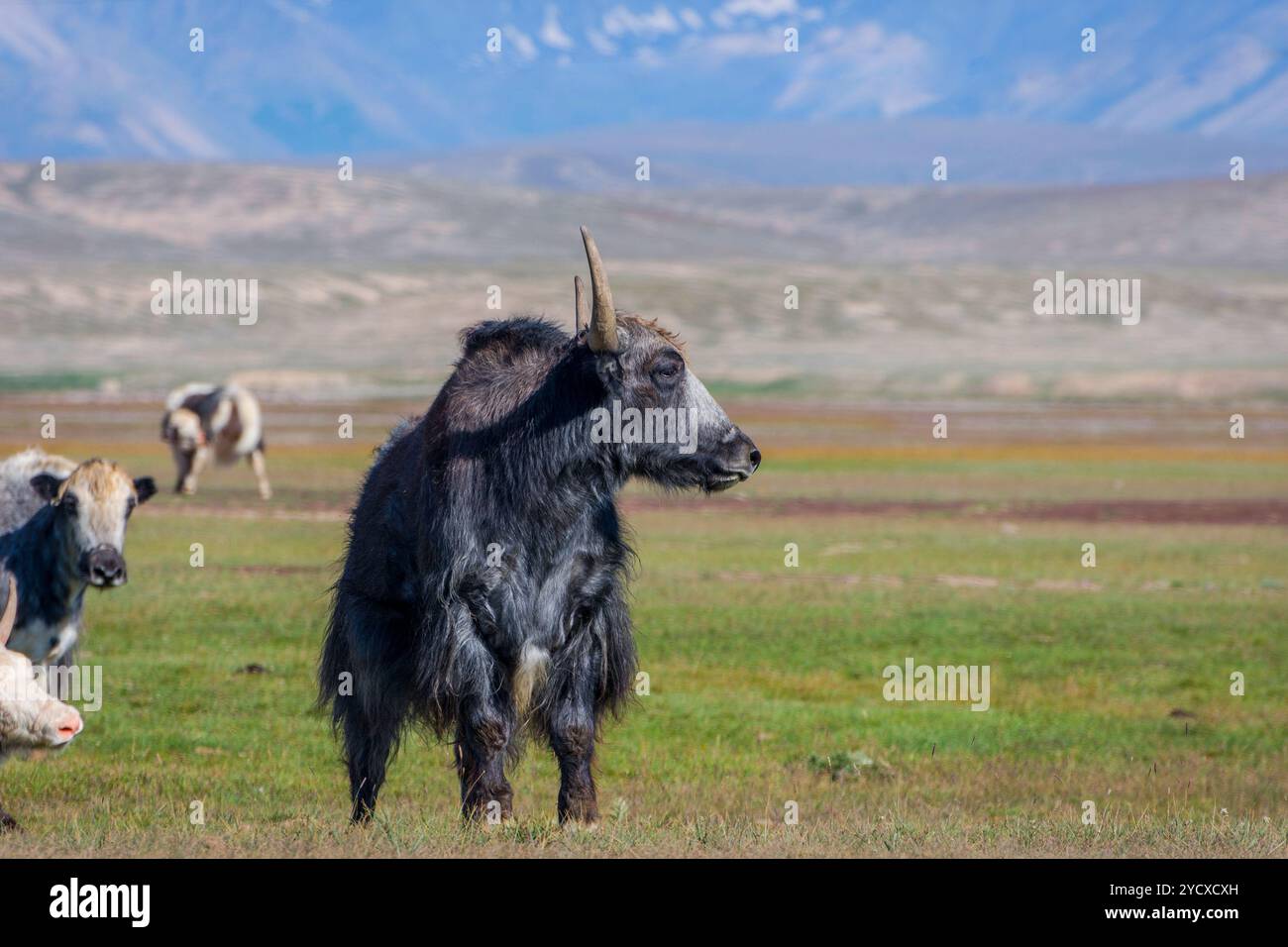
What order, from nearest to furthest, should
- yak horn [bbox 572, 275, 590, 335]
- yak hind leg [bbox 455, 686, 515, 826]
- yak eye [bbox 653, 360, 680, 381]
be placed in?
yak hind leg [bbox 455, 686, 515, 826], yak eye [bbox 653, 360, 680, 381], yak horn [bbox 572, 275, 590, 335]

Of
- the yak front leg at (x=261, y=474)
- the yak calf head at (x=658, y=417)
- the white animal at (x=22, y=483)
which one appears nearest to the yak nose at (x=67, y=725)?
the yak calf head at (x=658, y=417)

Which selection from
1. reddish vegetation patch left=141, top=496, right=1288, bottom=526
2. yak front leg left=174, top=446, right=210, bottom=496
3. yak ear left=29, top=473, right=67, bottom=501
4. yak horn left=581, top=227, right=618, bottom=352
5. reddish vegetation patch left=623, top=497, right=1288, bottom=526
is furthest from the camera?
yak front leg left=174, top=446, right=210, bottom=496

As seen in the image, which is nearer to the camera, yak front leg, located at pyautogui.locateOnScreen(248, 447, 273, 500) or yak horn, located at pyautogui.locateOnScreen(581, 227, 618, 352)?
yak horn, located at pyautogui.locateOnScreen(581, 227, 618, 352)

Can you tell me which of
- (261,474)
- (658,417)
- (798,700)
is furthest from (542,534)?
(261,474)

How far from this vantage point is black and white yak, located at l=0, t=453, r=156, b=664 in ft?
33.3

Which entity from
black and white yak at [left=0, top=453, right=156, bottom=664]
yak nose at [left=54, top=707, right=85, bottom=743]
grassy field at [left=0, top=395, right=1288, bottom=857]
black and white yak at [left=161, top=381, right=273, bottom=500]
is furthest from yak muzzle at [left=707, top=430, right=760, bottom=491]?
black and white yak at [left=161, top=381, right=273, bottom=500]

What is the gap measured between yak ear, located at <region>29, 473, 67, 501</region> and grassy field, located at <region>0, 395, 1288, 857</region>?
1.55 meters

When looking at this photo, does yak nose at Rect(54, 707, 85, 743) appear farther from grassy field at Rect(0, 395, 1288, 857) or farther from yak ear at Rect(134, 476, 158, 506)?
yak ear at Rect(134, 476, 158, 506)

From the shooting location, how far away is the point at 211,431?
33.3 metres

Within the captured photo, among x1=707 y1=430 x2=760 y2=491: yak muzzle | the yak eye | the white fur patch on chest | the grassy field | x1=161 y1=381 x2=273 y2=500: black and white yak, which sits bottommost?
the grassy field

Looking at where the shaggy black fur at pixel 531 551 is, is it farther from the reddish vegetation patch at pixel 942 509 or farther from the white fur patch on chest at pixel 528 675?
the reddish vegetation patch at pixel 942 509

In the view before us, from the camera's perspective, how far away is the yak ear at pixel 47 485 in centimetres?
1045

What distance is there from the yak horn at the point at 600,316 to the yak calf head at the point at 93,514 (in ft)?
12.1

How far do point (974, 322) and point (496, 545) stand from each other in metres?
110
